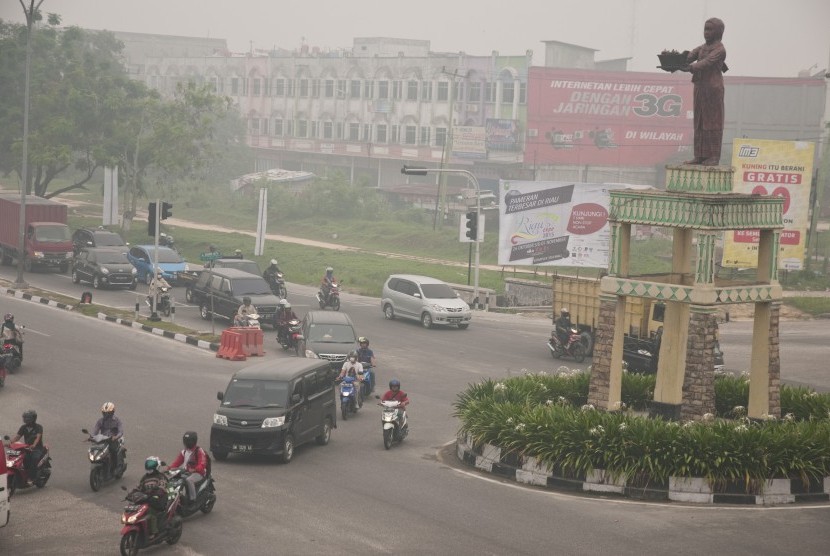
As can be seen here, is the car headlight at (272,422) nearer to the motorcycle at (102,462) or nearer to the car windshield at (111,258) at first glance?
the motorcycle at (102,462)

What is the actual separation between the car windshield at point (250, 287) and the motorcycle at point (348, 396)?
1224cm

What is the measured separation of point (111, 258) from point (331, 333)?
17.8 meters

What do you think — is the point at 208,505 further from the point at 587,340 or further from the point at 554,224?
the point at 554,224

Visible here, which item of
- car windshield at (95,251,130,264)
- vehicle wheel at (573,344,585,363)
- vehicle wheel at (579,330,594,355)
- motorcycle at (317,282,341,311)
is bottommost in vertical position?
vehicle wheel at (573,344,585,363)

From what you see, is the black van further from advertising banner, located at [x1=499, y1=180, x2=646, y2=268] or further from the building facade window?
the building facade window

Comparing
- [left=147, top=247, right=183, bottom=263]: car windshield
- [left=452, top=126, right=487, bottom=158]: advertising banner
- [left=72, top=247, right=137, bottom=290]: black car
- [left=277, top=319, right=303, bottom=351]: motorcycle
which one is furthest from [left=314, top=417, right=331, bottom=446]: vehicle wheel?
[left=452, top=126, right=487, bottom=158]: advertising banner

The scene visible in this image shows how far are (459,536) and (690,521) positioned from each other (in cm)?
355

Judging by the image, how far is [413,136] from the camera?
328 ft

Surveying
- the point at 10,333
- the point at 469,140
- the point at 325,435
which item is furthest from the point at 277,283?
the point at 469,140

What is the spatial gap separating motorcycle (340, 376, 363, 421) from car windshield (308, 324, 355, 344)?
4.87 m

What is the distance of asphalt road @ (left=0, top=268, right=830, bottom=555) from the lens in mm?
14945

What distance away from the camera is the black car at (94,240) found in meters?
48.3

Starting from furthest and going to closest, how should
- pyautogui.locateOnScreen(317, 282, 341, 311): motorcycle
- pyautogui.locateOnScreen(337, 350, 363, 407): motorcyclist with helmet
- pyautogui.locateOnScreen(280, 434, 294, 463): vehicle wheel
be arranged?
1. pyautogui.locateOnScreen(317, 282, 341, 311): motorcycle
2. pyautogui.locateOnScreen(337, 350, 363, 407): motorcyclist with helmet
3. pyautogui.locateOnScreen(280, 434, 294, 463): vehicle wheel

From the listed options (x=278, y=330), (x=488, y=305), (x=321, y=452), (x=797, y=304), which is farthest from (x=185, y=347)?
(x=797, y=304)
